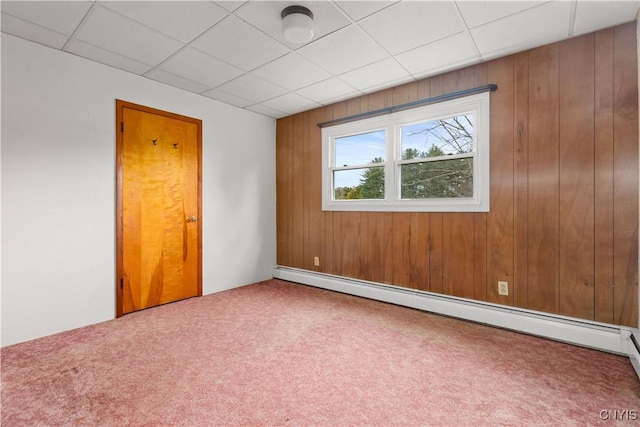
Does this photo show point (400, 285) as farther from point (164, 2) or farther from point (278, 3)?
point (164, 2)

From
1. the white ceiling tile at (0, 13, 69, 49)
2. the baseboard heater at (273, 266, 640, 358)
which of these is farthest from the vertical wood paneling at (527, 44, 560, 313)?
the white ceiling tile at (0, 13, 69, 49)

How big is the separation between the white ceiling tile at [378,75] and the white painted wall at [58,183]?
80.9 inches

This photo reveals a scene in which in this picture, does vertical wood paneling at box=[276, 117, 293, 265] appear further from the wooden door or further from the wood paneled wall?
the wood paneled wall

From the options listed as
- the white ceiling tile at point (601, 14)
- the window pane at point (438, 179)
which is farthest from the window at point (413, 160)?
the white ceiling tile at point (601, 14)

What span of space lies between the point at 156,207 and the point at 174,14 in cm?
198

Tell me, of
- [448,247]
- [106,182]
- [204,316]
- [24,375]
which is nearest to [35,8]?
[106,182]

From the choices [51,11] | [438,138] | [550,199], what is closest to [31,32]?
[51,11]

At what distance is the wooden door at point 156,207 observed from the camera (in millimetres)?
3127

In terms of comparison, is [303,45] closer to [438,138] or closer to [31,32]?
[438,138]

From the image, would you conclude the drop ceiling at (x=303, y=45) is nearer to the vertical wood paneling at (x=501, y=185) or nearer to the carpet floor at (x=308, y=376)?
the vertical wood paneling at (x=501, y=185)

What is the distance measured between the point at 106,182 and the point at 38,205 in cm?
56

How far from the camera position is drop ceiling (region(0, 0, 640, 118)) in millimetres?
2148

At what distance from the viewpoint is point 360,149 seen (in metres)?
4.03

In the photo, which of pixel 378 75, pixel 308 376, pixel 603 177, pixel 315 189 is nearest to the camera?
pixel 308 376
